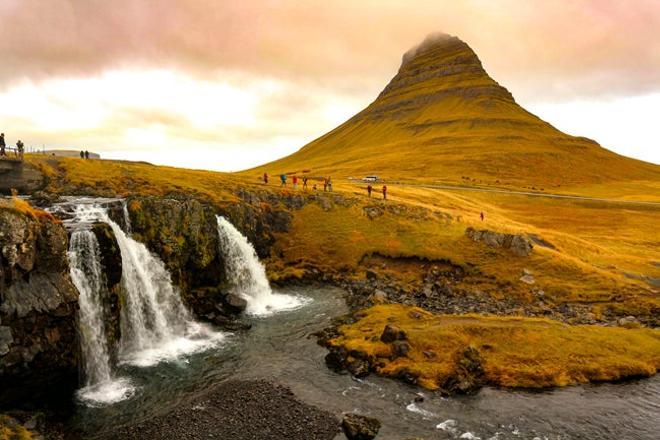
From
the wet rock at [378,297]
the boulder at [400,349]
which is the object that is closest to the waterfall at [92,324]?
the boulder at [400,349]

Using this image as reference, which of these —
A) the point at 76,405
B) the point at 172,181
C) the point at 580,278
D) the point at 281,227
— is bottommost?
the point at 76,405

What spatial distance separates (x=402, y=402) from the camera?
32.8 m

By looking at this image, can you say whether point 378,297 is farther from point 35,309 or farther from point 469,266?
point 35,309

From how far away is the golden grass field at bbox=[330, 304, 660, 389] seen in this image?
119 ft

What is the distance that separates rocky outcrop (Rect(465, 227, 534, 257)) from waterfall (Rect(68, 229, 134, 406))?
5296cm

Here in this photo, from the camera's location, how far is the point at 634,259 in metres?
74.6

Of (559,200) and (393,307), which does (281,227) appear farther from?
(559,200)

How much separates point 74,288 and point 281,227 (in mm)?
42125

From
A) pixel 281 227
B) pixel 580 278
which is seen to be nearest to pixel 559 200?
pixel 580 278

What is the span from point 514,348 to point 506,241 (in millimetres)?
29798

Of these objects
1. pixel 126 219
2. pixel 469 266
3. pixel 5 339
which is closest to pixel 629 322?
pixel 469 266

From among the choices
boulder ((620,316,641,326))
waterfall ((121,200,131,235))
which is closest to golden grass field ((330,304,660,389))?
boulder ((620,316,641,326))

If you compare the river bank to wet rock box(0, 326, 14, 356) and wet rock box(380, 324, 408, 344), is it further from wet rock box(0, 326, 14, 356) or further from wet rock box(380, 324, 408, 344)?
wet rock box(380, 324, 408, 344)

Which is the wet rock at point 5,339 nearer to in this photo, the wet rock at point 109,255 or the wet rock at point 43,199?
the wet rock at point 109,255
